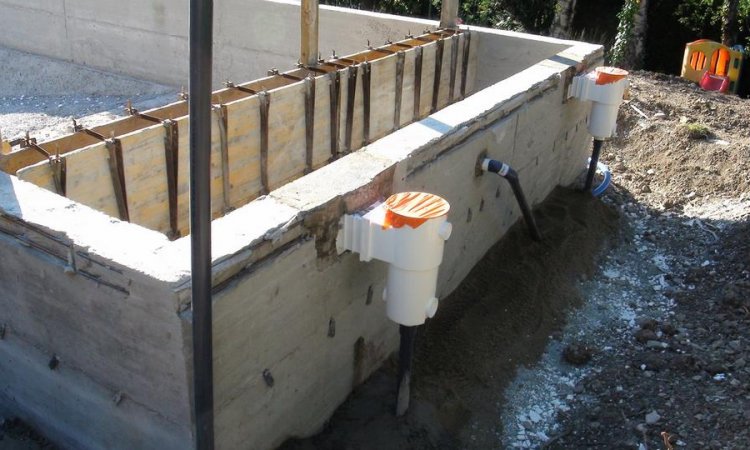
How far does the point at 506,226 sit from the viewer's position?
20.8 feet

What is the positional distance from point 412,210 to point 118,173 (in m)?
2.35

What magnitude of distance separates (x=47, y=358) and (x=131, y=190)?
173 centimetres

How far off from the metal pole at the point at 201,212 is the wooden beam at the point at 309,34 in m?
4.91

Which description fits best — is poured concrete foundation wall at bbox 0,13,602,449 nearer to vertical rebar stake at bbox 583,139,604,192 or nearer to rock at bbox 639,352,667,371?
rock at bbox 639,352,667,371

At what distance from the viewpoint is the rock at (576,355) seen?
5.13 meters

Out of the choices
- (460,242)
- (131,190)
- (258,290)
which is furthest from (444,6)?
(258,290)

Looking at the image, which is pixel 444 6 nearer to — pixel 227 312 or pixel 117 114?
pixel 117 114

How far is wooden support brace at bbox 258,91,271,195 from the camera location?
609 cm

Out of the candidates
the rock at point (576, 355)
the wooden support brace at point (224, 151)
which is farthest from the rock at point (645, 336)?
the wooden support brace at point (224, 151)

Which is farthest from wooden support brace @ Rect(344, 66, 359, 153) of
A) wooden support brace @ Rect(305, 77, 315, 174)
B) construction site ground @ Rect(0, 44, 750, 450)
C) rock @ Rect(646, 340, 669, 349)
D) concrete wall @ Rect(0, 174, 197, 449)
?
concrete wall @ Rect(0, 174, 197, 449)

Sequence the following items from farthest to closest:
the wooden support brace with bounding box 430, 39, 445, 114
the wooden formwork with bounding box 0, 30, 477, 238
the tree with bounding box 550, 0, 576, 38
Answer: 1. the tree with bounding box 550, 0, 576, 38
2. the wooden support brace with bounding box 430, 39, 445, 114
3. the wooden formwork with bounding box 0, 30, 477, 238

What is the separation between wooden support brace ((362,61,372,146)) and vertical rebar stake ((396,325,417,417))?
12.5ft

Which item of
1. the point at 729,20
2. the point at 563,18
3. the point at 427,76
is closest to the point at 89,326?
the point at 427,76

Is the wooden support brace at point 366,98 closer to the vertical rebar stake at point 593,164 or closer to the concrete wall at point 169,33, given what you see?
the concrete wall at point 169,33
